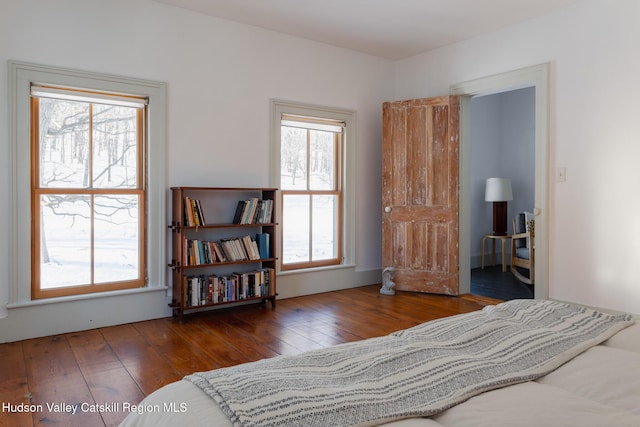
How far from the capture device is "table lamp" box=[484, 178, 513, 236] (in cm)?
651

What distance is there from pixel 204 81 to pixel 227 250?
162 centimetres

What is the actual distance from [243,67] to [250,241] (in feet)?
5.74

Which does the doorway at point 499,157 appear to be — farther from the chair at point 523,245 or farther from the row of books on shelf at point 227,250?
the row of books on shelf at point 227,250

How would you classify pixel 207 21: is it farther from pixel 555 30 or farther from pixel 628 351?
pixel 628 351

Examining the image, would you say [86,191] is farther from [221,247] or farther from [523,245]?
[523,245]

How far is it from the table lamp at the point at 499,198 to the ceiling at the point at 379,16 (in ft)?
7.81

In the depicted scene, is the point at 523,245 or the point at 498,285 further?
the point at 523,245

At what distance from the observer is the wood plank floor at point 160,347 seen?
2.43 metres

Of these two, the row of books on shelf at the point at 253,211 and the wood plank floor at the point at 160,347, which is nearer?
the wood plank floor at the point at 160,347

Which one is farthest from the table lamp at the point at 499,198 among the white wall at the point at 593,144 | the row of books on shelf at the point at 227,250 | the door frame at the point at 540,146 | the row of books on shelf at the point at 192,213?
the row of books on shelf at the point at 192,213

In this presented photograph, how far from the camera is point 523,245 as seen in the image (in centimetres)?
677

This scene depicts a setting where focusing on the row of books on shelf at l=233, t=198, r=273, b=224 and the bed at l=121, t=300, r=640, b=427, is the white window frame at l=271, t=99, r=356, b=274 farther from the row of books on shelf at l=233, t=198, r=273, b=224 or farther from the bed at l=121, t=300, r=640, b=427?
the bed at l=121, t=300, r=640, b=427

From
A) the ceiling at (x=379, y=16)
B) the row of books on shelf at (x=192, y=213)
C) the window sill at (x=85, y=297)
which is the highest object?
the ceiling at (x=379, y=16)

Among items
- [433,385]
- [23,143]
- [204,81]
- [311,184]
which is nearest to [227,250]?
[311,184]
